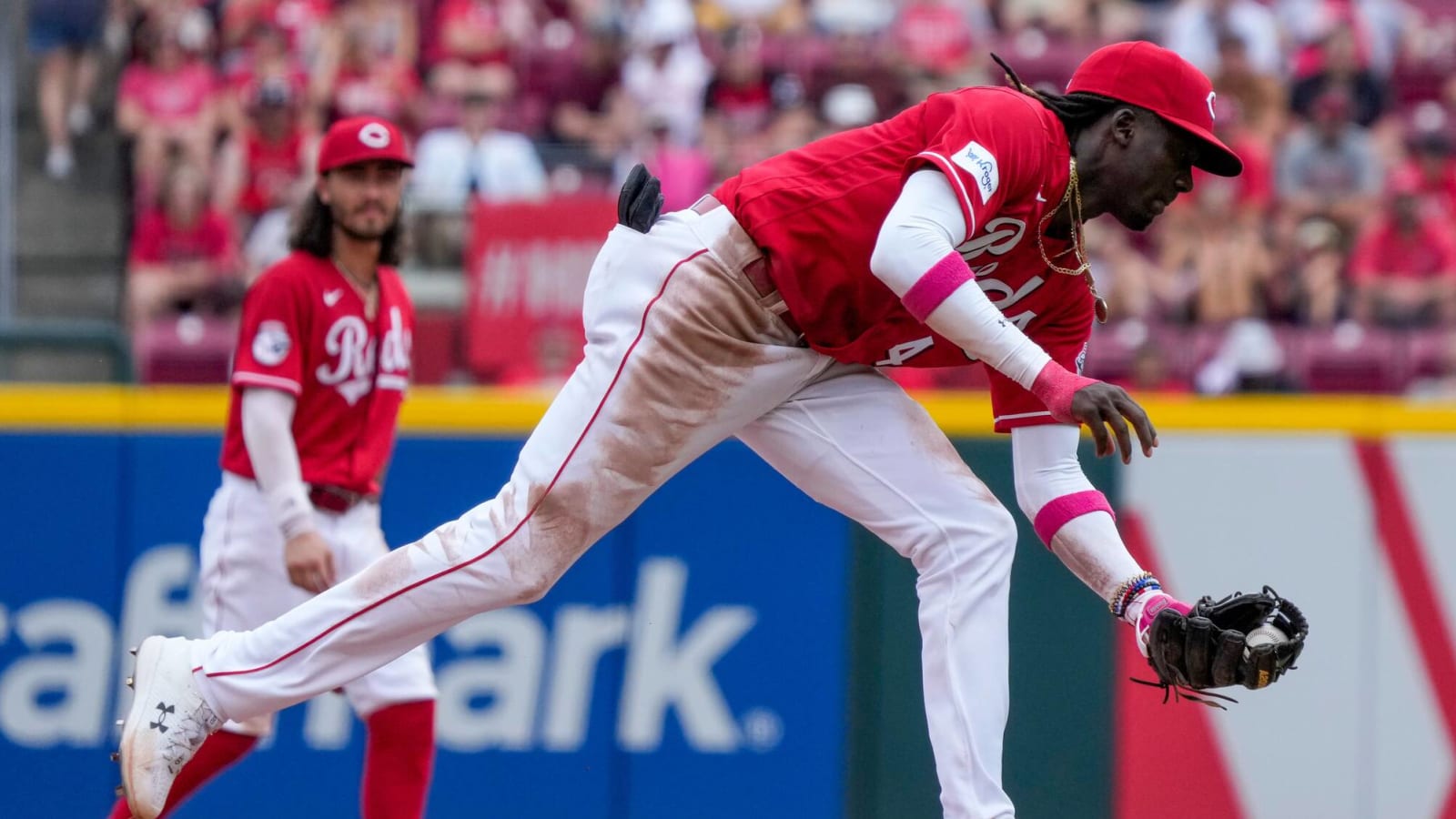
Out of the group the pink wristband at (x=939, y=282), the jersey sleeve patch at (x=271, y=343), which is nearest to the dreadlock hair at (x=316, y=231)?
the jersey sleeve patch at (x=271, y=343)

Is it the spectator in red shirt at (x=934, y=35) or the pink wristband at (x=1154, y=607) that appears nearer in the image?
the pink wristband at (x=1154, y=607)

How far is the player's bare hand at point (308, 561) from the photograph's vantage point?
4.61m

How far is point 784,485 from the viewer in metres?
5.65

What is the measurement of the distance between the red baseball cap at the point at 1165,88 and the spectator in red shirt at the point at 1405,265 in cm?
624

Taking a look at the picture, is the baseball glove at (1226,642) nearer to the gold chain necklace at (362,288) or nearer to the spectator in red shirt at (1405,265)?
the gold chain necklace at (362,288)

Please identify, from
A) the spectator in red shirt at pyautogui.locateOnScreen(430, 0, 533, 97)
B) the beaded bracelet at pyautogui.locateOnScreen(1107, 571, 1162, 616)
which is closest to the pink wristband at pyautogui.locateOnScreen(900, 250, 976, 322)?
the beaded bracelet at pyautogui.locateOnScreen(1107, 571, 1162, 616)

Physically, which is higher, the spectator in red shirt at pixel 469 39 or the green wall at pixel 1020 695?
the spectator in red shirt at pixel 469 39

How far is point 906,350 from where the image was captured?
4102 millimetres

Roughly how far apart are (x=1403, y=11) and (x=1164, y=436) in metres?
7.83

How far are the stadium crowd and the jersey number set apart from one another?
384 centimetres

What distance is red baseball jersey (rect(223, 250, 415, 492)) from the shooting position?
469 centimetres

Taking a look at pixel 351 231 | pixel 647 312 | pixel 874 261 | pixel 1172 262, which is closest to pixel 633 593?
pixel 351 231

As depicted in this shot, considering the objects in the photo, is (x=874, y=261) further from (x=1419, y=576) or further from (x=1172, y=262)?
(x=1172, y=262)

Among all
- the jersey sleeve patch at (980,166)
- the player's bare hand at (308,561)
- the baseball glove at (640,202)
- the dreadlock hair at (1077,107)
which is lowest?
the player's bare hand at (308,561)
